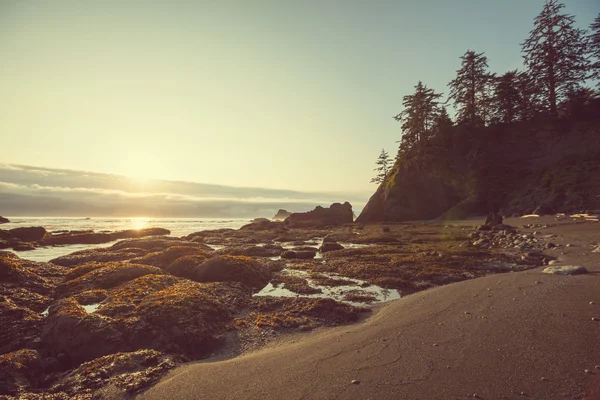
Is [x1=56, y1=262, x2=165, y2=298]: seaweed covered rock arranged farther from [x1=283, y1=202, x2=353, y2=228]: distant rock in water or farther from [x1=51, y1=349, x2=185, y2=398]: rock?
[x1=283, y1=202, x2=353, y2=228]: distant rock in water

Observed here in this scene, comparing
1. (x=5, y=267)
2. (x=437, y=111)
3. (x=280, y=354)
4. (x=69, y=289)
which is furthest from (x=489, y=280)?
(x=437, y=111)

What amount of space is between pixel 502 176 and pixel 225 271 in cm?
5066

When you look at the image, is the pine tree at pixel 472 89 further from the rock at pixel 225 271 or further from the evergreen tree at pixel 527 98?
the rock at pixel 225 271

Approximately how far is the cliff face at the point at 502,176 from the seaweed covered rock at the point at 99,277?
42483 mm

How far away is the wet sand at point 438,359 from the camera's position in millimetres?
4359

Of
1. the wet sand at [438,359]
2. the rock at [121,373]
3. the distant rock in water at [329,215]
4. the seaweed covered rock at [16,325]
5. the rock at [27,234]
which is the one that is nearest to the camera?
the wet sand at [438,359]

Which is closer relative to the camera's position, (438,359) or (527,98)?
(438,359)

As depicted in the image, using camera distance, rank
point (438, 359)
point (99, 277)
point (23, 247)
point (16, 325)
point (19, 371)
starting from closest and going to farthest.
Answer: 1. point (438, 359)
2. point (19, 371)
3. point (16, 325)
4. point (99, 277)
5. point (23, 247)

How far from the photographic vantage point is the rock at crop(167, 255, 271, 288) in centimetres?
1343

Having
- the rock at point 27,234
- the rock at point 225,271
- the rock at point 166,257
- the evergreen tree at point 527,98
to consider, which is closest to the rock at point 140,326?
the rock at point 225,271

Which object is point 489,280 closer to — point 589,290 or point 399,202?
point 589,290

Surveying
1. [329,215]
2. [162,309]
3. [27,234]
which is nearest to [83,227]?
[27,234]

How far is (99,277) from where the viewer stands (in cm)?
1262

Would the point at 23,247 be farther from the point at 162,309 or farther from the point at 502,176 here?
the point at 502,176
